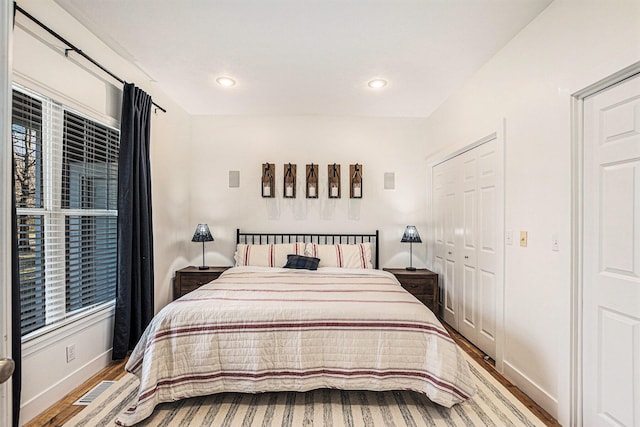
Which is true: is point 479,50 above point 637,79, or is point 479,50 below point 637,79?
above

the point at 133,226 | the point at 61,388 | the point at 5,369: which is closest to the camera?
the point at 5,369

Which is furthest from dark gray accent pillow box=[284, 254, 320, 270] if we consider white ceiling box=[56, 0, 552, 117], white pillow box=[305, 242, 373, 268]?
white ceiling box=[56, 0, 552, 117]

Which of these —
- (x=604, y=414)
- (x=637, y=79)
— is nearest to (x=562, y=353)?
(x=604, y=414)

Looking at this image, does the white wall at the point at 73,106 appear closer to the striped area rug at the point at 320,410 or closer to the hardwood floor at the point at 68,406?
the hardwood floor at the point at 68,406

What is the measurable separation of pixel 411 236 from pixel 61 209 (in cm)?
341

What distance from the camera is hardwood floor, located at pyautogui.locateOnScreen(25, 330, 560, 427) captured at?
203 centimetres

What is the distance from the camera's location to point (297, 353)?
2146 mm

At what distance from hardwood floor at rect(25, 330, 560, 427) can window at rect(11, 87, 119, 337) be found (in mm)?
517

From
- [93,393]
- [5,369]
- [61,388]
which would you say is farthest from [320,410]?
[5,369]

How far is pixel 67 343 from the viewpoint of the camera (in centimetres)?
233

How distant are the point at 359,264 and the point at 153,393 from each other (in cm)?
246

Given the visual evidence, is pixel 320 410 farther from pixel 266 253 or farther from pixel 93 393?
pixel 266 253

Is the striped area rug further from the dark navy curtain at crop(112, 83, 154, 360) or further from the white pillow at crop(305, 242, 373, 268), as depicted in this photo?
the white pillow at crop(305, 242, 373, 268)

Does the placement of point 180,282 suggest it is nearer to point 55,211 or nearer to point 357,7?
point 55,211
